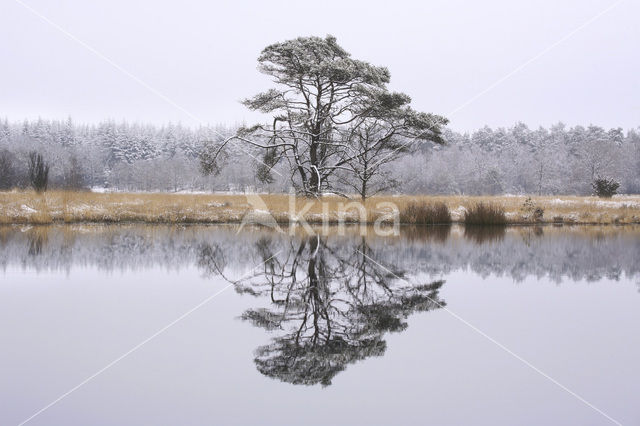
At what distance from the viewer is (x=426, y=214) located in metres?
18.5

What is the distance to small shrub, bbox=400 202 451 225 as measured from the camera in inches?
720

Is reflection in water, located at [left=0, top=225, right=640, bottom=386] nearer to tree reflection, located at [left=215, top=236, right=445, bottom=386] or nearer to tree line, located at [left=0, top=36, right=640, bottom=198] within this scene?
tree reflection, located at [left=215, top=236, right=445, bottom=386]

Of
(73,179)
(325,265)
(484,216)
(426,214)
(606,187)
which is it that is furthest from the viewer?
(73,179)

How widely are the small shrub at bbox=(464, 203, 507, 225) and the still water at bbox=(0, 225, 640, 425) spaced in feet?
33.5

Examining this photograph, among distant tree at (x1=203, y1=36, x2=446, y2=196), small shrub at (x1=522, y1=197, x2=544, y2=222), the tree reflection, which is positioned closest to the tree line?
distant tree at (x1=203, y1=36, x2=446, y2=196)

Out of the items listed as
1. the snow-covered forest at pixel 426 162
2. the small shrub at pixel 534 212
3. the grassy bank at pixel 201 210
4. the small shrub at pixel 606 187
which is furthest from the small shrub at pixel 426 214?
the snow-covered forest at pixel 426 162

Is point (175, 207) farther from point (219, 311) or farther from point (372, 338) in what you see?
point (372, 338)

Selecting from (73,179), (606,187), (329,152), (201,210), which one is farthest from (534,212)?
(73,179)

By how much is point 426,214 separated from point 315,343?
15.1 metres

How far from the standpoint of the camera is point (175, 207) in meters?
18.2

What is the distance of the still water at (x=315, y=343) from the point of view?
9.33 feet

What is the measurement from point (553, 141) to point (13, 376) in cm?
8549

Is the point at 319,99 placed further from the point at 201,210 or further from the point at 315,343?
the point at 315,343

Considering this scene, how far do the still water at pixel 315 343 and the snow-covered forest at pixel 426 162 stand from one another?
142 ft
